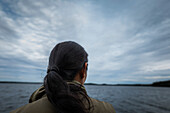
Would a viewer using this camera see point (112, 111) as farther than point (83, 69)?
No

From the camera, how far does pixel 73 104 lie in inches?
44.5

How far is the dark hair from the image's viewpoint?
112cm

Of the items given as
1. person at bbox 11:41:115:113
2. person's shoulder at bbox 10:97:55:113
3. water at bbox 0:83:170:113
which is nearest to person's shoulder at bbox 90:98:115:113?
person at bbox 11:41:115:113

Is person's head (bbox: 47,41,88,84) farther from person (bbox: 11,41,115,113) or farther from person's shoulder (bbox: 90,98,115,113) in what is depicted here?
person's shoulder (bbox: 90,98,115,113)

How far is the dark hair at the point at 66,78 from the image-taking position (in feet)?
3.69

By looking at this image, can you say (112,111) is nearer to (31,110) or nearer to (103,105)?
(103,105)

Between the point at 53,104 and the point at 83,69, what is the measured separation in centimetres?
61

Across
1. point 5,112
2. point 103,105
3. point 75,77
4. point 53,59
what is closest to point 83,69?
point 75,77

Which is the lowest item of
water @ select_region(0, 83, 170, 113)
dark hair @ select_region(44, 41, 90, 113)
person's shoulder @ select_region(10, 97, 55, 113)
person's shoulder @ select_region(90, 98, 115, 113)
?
water @ select_region(0, 83, 170, 113)

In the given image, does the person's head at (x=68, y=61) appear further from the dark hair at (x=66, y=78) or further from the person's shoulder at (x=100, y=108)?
the person's shoulder at (x=100, y=108)

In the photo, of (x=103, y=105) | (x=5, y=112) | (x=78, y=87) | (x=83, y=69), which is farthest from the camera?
(x=5, y=112)

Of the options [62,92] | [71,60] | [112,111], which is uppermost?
[71,60]

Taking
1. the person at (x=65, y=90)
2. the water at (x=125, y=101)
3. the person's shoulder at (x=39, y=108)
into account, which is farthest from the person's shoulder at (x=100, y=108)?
the water at (x=125, y=101)

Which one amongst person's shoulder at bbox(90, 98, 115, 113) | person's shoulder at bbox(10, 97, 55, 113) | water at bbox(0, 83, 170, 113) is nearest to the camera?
person's shoulder at bbox(10, 97, 55, 113)
